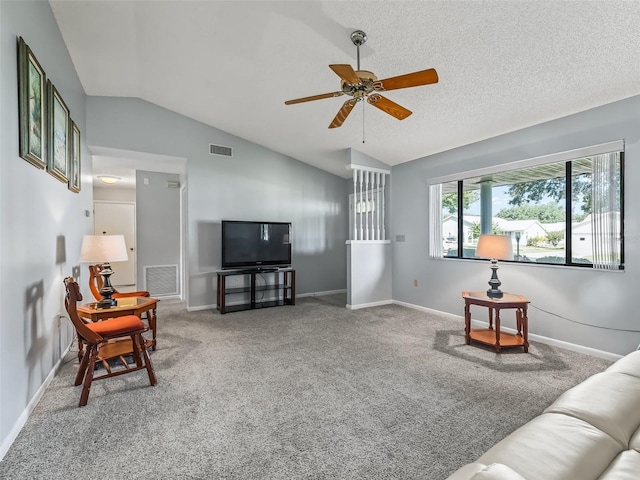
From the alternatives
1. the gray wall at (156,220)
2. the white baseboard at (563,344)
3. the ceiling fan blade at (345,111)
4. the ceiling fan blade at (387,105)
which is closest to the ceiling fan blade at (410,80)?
the ceiling fan blade at (387,105)

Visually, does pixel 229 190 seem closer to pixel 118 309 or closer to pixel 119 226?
pixel 118 309

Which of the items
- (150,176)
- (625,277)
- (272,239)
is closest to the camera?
(625,277)

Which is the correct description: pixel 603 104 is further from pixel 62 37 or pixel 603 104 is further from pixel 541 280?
pixel 62 37

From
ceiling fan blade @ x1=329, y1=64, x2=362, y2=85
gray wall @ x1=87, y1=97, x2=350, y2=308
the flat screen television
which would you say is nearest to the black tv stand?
the flat screen television

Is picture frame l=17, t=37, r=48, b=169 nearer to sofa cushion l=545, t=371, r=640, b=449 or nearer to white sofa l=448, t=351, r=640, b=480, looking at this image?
white sofa l=448, t=351, r=640, b=480

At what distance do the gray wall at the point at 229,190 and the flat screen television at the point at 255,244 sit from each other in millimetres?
332

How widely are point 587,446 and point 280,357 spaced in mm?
2429

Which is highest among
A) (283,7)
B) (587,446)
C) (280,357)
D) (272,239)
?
(283,7)

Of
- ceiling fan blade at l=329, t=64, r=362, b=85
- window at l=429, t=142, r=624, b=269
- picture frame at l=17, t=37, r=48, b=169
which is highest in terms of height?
ceiling fan blade at l=329, t=64, r=362, b=85

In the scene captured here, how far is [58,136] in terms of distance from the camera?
272 cm

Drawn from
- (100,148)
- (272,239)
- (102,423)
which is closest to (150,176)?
(100,148)

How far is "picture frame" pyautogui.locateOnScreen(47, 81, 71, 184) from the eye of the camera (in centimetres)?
250

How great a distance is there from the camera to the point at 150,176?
588cm

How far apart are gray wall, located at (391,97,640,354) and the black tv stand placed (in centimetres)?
216
